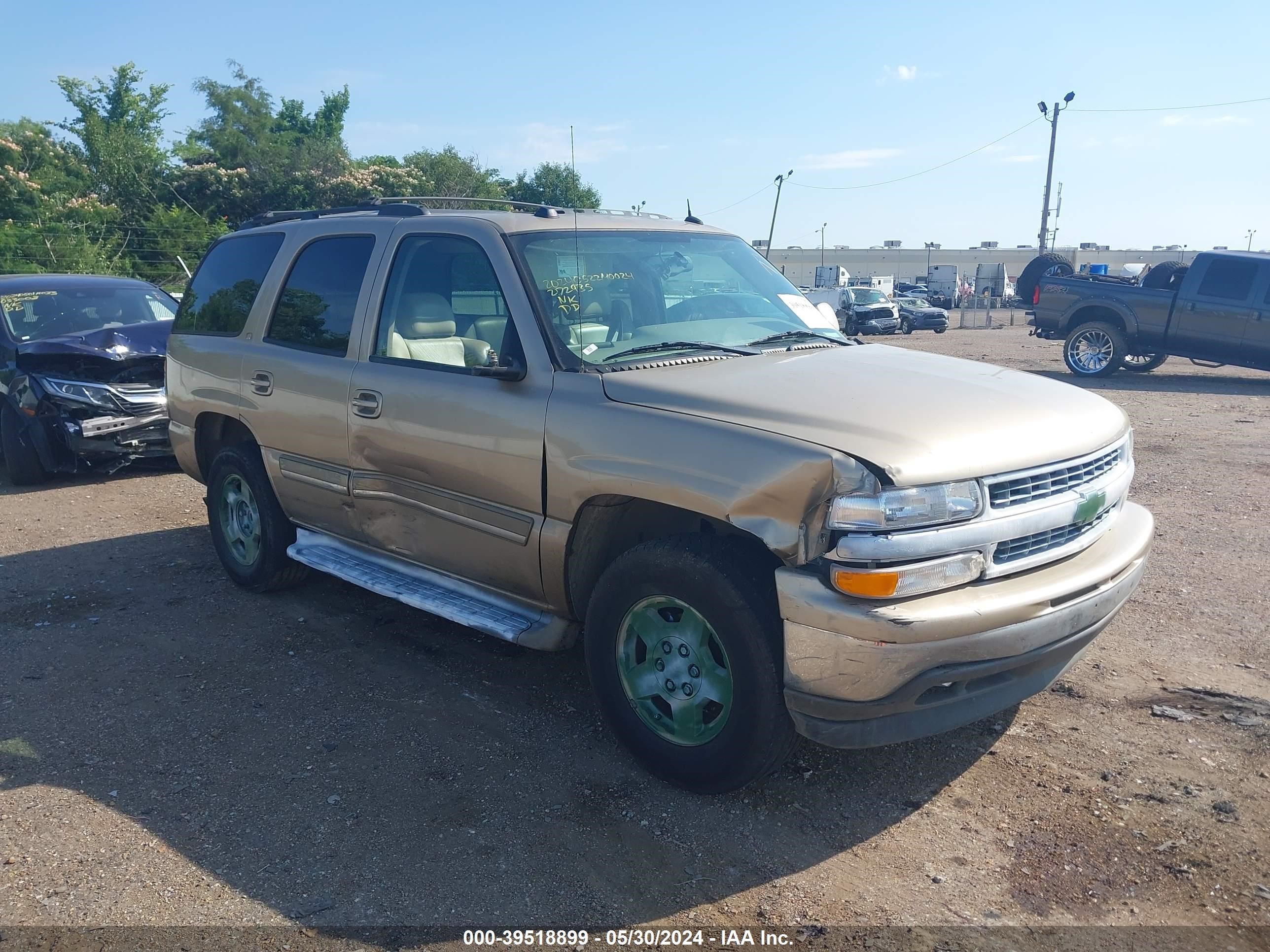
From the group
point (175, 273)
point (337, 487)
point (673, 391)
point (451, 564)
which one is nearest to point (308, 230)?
point (337, 487)

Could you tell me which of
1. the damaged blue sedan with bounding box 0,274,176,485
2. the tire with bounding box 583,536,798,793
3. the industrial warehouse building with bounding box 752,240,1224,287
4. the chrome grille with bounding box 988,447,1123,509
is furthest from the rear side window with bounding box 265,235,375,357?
the industrial warehouse building with bounding box 752,240,1224,287

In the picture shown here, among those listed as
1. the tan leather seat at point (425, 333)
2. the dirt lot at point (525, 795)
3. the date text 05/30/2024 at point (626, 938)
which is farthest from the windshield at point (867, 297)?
the date text 05/30/2024 at point (626, 938)

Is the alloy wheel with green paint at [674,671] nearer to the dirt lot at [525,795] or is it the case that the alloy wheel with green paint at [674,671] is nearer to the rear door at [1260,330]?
the dirt lot at [525,795]

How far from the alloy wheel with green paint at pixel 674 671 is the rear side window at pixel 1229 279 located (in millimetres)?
14930

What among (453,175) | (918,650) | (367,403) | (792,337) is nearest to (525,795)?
(918,650)

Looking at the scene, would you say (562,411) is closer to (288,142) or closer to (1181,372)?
(1181,372)

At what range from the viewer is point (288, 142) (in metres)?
47.8

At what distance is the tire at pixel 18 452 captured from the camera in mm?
8656

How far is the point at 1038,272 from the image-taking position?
19.7 m

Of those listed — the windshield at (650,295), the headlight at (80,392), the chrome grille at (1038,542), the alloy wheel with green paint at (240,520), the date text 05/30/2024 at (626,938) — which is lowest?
the date text 05/30/2024 at (626,938)

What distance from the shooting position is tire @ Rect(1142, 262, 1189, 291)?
52.5 ft

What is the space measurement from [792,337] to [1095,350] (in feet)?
46.0

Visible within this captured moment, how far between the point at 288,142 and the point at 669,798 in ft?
165

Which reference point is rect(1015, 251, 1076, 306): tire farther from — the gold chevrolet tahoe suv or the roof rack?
the gold chevrolet tahoe suv
